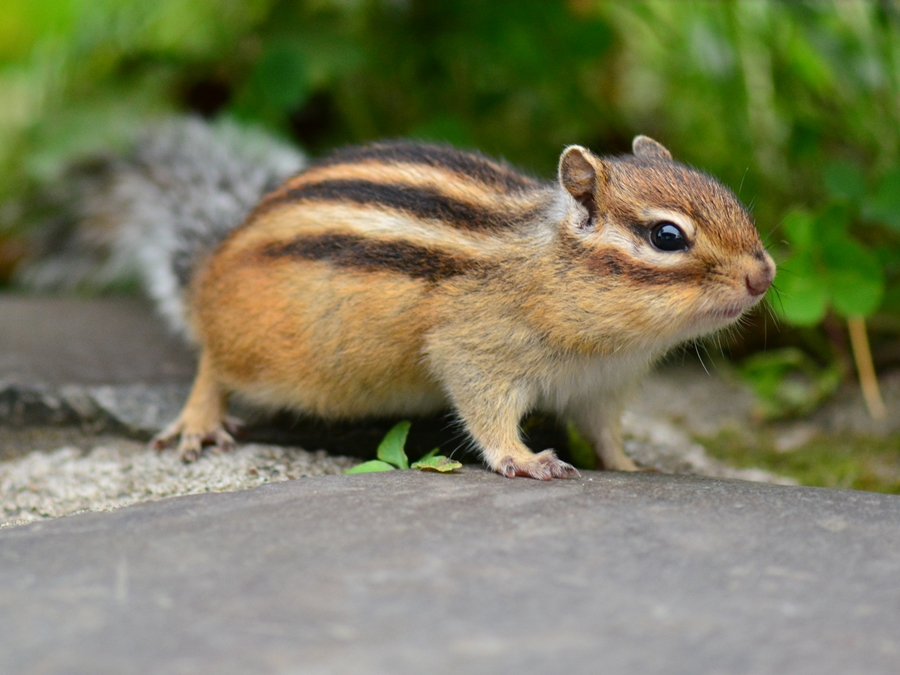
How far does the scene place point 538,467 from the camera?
2752 mm

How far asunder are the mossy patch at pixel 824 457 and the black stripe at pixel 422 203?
4.80ft

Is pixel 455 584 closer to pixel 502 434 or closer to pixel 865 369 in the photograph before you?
pixel 502 434

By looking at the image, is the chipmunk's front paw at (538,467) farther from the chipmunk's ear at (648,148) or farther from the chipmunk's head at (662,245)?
the chipmunk's ear at (648,148)

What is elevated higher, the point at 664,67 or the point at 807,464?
the point at 664,67

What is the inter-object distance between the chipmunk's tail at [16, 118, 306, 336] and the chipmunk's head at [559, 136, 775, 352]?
163cm

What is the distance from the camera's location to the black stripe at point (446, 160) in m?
3.25

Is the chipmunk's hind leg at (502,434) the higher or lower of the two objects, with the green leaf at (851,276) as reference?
lower

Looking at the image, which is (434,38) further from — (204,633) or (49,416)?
(204,633)

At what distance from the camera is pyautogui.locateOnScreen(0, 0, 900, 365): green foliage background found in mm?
4512

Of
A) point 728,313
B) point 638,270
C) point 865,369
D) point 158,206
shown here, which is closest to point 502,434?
point 638,270

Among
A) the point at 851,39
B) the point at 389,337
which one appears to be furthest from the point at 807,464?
the point at 851,39

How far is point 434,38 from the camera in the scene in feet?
17.7

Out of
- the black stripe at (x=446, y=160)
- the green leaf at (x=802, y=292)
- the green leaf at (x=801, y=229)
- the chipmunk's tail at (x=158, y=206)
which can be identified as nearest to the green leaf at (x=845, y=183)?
the green leaf at (x=801, y=229)

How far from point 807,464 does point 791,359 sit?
69 cm
